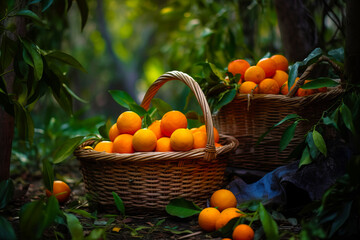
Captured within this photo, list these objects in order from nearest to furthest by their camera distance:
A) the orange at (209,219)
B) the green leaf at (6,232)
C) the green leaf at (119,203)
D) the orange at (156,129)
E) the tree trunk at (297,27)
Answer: the green leaf at (6,232) < the orange at (209,219) < the green leaf at (119,203) < the orange at (156,129) < the tree trunk at (297,27)

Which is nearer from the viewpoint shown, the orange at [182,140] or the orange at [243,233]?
the orange at [243,233]

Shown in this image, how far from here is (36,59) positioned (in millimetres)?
990

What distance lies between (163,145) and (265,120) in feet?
1.44

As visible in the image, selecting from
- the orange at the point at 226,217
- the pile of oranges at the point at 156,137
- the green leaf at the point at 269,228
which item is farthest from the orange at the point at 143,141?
the green leaf at the point at 269,228

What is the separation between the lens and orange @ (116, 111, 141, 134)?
1175 mm

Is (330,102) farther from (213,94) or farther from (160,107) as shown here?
(160,107)

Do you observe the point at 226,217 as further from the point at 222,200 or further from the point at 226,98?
the point at 226,98

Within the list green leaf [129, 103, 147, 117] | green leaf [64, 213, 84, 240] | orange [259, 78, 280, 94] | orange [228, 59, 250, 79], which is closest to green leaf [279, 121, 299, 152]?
orange [259, 78, 280, 94]

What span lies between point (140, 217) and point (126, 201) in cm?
7

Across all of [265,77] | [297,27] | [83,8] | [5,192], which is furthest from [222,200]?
[297,27]

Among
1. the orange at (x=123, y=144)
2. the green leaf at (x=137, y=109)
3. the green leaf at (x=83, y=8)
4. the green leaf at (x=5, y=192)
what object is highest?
the green leaf at (x=83, y=8)

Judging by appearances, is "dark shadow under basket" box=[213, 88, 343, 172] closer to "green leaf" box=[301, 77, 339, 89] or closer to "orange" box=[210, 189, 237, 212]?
"green leaf" box=[301, 77, 339, 89]

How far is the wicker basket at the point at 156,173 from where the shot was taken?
1.07 m

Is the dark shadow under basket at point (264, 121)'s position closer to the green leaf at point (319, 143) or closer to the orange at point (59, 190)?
the green leaf at point (319, 143)
